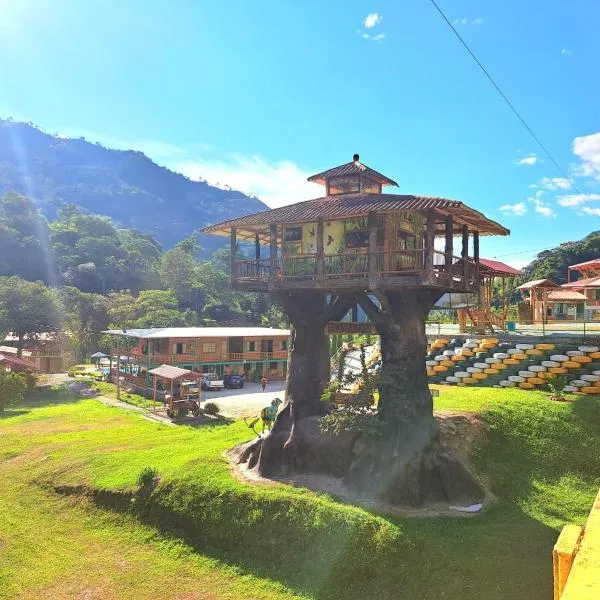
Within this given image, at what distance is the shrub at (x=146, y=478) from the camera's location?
51.6 feet

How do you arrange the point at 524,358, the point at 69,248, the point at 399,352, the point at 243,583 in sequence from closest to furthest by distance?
the point at 243,583 → the point at 399,352 → the point at 524,358 → the point at 69,248

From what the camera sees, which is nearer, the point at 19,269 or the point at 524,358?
the point at 524,358

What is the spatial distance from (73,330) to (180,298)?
25.7 meters

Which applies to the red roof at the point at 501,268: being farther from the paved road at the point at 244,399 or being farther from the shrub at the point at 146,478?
the shrub at the point at 146,478

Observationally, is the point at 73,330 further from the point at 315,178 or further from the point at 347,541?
the point at 347,541

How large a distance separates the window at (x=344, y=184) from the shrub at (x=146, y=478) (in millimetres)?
11382

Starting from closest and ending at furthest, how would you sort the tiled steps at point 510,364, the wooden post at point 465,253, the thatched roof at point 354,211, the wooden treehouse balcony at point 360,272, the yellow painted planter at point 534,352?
the thatched roof at point 354,211 < the wooden treehouse balcony at point 360,272 < the wooden post at point 465,253 < the tiled steps at point 510,364 < the yellow painted planter at point 534,352

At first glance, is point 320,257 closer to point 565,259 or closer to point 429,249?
point 429,249

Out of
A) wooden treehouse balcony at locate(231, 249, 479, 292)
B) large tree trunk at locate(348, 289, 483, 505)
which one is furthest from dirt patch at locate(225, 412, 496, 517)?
wooden treehouse balcony at locate(231, 249, 479, 292)

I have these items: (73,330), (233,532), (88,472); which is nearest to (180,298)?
(73,330)

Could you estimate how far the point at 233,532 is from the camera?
1345 cm

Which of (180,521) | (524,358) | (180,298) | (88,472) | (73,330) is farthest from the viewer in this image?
(180,298)

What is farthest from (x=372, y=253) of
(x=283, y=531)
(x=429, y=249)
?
(x=283, y=531)

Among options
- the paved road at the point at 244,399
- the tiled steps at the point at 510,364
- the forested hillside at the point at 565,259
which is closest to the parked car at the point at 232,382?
the paved road at the point at 244,399
